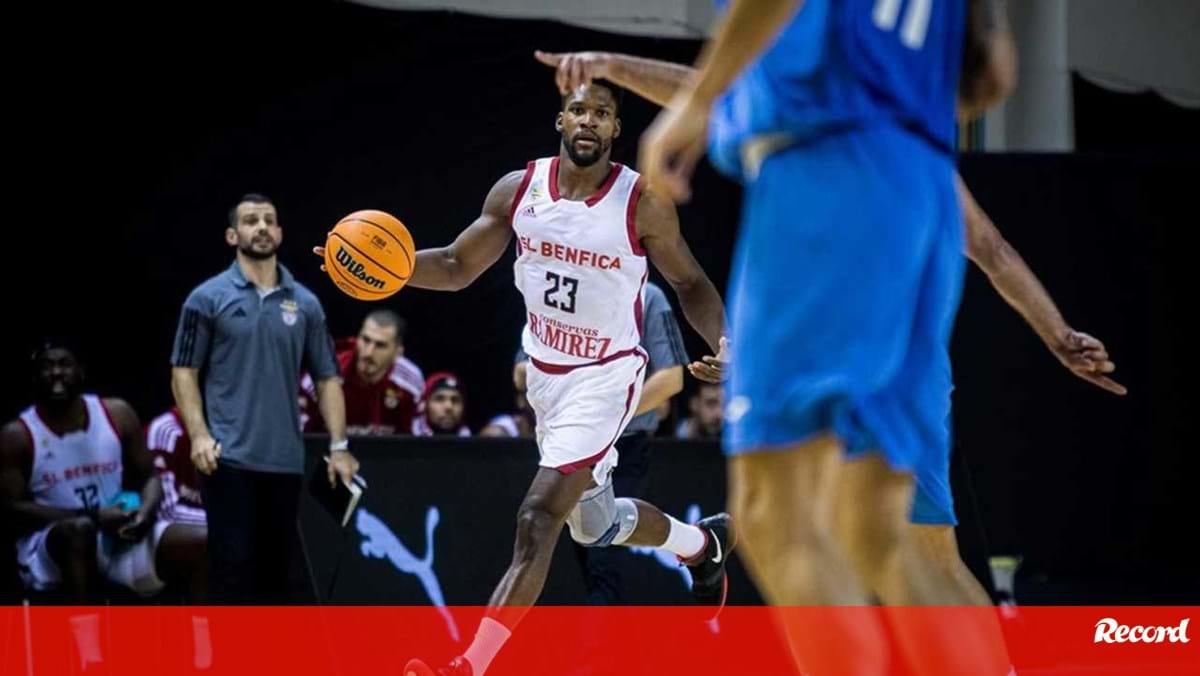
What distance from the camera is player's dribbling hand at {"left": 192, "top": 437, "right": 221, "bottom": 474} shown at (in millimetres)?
7414

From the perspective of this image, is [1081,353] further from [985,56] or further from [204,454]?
[204,454]

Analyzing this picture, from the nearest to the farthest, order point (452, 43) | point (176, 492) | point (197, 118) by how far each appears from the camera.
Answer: point (176, 492) → point (197, 118) → point (452, 43)

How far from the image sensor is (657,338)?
7.59 m

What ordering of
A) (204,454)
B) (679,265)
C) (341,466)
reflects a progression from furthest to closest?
(341,466) → (204,454) → (679,265)

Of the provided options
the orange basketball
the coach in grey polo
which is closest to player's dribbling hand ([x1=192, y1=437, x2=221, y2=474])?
the coach in grey polo

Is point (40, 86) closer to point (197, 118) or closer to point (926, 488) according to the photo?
point (197, 118)

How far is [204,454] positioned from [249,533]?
0.40 metres

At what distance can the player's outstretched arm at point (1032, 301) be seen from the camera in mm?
3871

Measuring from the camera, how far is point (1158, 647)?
7.93 m

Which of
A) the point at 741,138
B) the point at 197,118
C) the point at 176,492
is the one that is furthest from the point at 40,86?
the point at 741,138

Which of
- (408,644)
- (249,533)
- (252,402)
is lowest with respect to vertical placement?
(408,644)

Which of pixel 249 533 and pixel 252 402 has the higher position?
pixel 252 402

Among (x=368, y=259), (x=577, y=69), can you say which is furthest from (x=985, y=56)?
(x=368, y=259)

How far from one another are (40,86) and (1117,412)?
7023 mm
